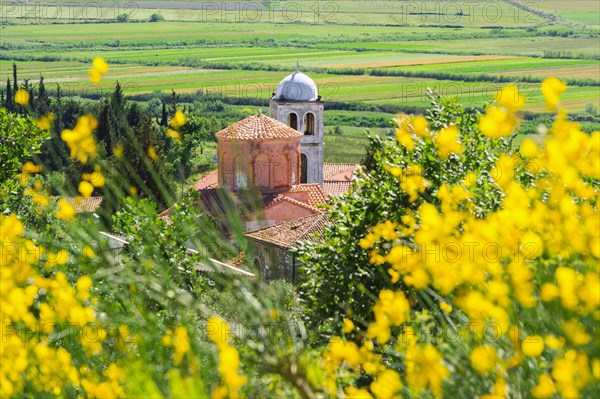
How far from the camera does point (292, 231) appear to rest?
25906 millimetres

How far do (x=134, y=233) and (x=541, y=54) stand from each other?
4229 inches

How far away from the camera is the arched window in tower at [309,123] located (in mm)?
38000

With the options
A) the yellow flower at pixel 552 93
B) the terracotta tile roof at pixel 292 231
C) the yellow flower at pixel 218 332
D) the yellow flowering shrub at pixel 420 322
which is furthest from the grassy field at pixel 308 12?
the yellow flower at pixel 552 93

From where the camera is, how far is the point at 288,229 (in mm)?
26203

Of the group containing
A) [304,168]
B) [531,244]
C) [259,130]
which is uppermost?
[531,244]

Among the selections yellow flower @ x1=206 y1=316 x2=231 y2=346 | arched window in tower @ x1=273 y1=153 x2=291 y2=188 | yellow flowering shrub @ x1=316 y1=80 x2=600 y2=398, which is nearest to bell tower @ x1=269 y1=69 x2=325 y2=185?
arched window in tower @ x1=273 y1=153 x2=291 y2=188

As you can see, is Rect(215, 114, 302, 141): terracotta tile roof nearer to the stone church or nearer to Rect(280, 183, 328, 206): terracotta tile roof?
the stone church

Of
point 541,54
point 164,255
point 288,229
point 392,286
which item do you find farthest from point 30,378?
point 541,54

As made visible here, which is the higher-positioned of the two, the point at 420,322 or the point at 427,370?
the point at 427,370

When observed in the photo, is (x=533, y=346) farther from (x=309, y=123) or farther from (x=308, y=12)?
(x=308, y=12)

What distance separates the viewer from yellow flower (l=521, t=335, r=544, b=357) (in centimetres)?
469

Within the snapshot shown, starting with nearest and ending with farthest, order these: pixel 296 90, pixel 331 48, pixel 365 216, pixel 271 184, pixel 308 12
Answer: pixel 365 216, pixel 271 184, pixel 296 90, pixel 331 48, pixel 308 12

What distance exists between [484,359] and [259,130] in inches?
1052

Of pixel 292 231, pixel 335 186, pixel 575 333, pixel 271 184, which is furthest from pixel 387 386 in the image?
pixel 335 186
